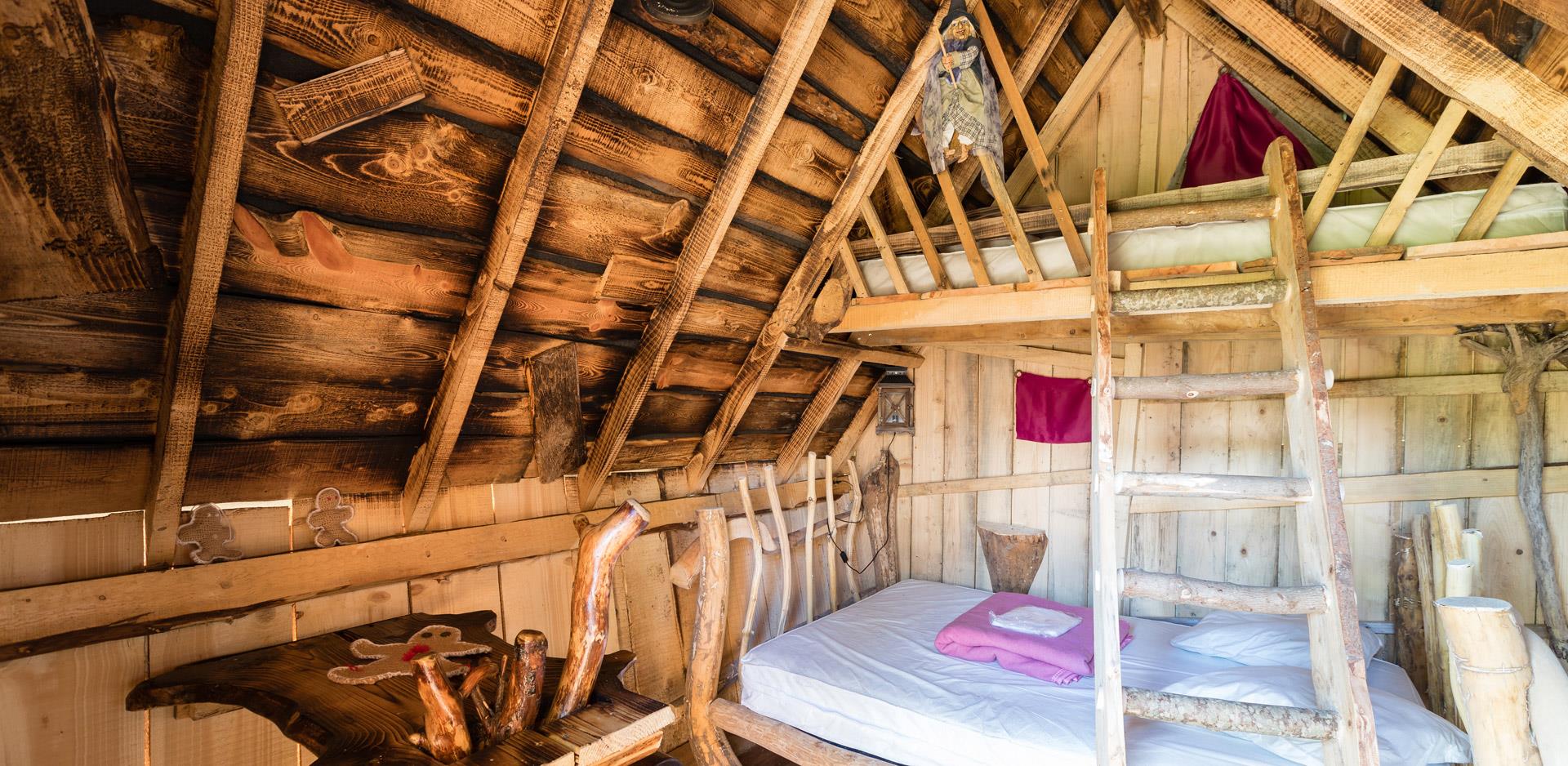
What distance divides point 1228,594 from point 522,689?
5.57 ft

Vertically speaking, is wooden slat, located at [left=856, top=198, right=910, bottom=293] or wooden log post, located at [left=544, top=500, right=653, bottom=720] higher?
wooden slat, located at [left=856, top=198, right=910, bottom=293]

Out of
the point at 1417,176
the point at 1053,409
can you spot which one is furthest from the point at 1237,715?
the point at 1053,409

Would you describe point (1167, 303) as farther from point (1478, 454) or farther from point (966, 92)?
point (1478, 454)

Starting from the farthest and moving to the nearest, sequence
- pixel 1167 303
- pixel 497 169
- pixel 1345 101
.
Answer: pixel 1345 101
pixel 1167 303
pixel 497 169

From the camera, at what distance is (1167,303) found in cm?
232

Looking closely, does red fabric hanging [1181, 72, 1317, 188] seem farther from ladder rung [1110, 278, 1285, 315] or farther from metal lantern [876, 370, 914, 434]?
metal lantern [876, 370, 914, 434]

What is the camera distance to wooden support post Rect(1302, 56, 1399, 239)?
2.14 m

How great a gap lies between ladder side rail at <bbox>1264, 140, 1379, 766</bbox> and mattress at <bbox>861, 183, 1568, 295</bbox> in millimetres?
141

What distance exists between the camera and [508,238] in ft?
6.51

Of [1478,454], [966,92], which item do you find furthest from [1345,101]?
[1478,454]

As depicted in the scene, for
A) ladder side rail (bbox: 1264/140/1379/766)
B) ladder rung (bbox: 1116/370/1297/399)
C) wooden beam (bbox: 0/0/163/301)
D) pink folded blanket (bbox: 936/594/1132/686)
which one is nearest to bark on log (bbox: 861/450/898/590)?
pink folded blanket (bbox: 936/594/1132/686)

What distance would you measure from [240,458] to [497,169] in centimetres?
108

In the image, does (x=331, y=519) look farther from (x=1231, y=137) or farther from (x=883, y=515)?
(x=1231, y=137)

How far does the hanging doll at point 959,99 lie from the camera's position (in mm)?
2275
